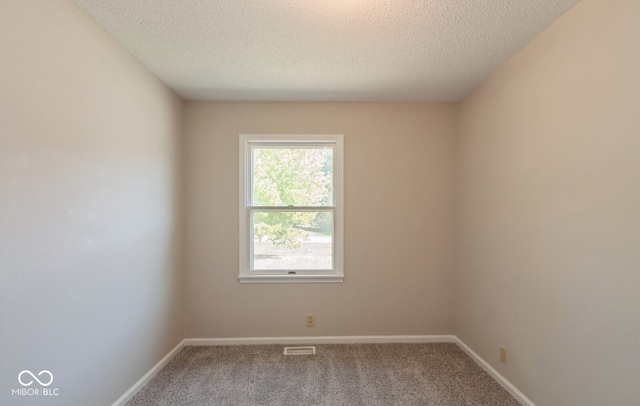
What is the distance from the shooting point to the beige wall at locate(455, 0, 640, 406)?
1.34m

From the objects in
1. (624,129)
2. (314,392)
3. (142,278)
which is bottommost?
(314,392)

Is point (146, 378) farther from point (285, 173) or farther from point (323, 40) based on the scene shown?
point (323, 40)

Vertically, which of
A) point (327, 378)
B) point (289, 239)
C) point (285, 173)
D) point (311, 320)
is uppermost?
point (285, 173)

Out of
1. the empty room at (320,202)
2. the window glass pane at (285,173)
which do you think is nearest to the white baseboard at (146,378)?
the empty room at (320,202)

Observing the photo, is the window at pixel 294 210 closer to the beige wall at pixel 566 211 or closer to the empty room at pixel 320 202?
the empty room at pixel 320 202

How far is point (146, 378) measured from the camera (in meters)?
2.26

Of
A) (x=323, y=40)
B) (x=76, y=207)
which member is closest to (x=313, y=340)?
(x=76, y=207)

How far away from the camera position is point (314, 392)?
7.11 ft

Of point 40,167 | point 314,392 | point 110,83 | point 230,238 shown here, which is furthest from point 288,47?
point 314,392

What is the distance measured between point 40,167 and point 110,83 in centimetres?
75

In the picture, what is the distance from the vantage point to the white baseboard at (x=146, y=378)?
1.99 m

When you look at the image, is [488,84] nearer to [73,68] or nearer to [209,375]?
[73,68]

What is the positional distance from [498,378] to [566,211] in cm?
141

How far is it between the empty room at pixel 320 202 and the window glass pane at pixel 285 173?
2 centimetres
